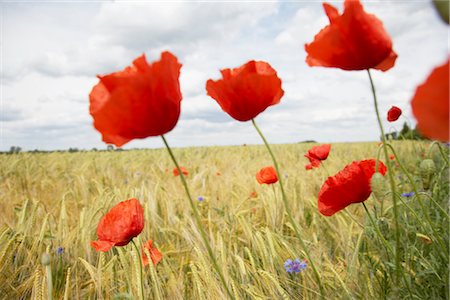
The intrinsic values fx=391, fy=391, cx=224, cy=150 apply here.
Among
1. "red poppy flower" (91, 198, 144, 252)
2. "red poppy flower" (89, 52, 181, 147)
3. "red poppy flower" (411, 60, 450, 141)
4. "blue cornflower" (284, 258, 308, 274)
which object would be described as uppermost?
"red poppy flower" (89, 52, 181, 147)

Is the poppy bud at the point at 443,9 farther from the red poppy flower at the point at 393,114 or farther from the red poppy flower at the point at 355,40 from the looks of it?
the red poppy flower at the point at 393,114

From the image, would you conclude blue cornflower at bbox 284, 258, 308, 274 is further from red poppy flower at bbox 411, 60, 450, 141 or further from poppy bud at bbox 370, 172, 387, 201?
red poppy flower at bbox 411, 60, 450, 141

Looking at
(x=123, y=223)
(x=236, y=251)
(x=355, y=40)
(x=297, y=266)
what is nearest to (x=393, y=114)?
(x=297, y=266)

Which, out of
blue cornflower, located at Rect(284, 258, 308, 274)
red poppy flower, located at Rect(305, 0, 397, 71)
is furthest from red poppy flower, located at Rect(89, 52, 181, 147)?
blue cornflower, located at Rect(284, 258, 308, 274)

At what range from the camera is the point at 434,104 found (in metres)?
0.39

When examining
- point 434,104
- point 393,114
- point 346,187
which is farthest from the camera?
point 393,114

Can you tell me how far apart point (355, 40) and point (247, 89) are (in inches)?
8.8

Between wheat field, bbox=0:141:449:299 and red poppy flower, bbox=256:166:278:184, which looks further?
red poppy flower, bbox=256:166:278:184

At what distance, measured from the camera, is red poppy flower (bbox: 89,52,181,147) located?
0.63 metres

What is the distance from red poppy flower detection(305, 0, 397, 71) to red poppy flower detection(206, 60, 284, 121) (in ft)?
0.45

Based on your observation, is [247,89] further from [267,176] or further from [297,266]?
[267,176]

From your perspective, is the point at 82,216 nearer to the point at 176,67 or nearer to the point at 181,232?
the point at 181,232

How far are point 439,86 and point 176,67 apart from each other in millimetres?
443

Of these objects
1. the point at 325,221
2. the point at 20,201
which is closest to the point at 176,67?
the point at 325,221
